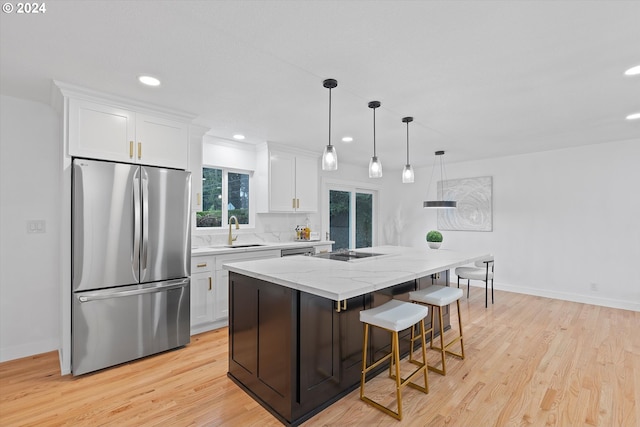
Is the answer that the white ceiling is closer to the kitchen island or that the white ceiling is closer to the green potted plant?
the kitchen island

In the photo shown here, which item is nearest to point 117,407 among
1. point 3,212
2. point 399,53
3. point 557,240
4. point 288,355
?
point 288,355

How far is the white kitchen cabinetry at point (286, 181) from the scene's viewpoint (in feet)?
14.8

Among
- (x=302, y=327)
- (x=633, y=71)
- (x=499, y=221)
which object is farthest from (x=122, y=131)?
(x=499, y=221)

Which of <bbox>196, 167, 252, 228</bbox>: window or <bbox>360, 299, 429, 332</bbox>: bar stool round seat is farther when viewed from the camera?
<bbox>196, 167, 252, 228</bbox>: window

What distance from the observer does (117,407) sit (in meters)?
2.12

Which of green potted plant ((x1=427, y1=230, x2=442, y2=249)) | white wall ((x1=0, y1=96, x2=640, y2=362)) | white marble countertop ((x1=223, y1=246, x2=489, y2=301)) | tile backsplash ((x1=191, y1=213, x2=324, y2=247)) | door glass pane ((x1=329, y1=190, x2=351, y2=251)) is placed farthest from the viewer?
door glass pane ((x1=329, y1=190, x2=351, y2=251))

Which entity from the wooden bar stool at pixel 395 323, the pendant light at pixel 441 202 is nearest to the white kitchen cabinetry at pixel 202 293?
the wooden bar stool at pixel 395 323

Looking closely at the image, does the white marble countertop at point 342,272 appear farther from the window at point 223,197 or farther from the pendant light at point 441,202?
the window at point 223,197

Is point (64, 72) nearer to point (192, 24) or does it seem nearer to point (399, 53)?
point (192, 24)

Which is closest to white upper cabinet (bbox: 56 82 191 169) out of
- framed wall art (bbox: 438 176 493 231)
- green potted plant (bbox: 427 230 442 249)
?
green potted plant (bbox: 427 230 442 249)

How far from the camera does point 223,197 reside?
4.43 metres

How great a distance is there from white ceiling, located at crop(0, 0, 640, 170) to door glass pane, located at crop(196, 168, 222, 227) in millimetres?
945

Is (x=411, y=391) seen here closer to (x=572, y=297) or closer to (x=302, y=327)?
(x=302, y=327)

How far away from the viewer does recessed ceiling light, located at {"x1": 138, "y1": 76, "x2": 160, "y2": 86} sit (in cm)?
241
